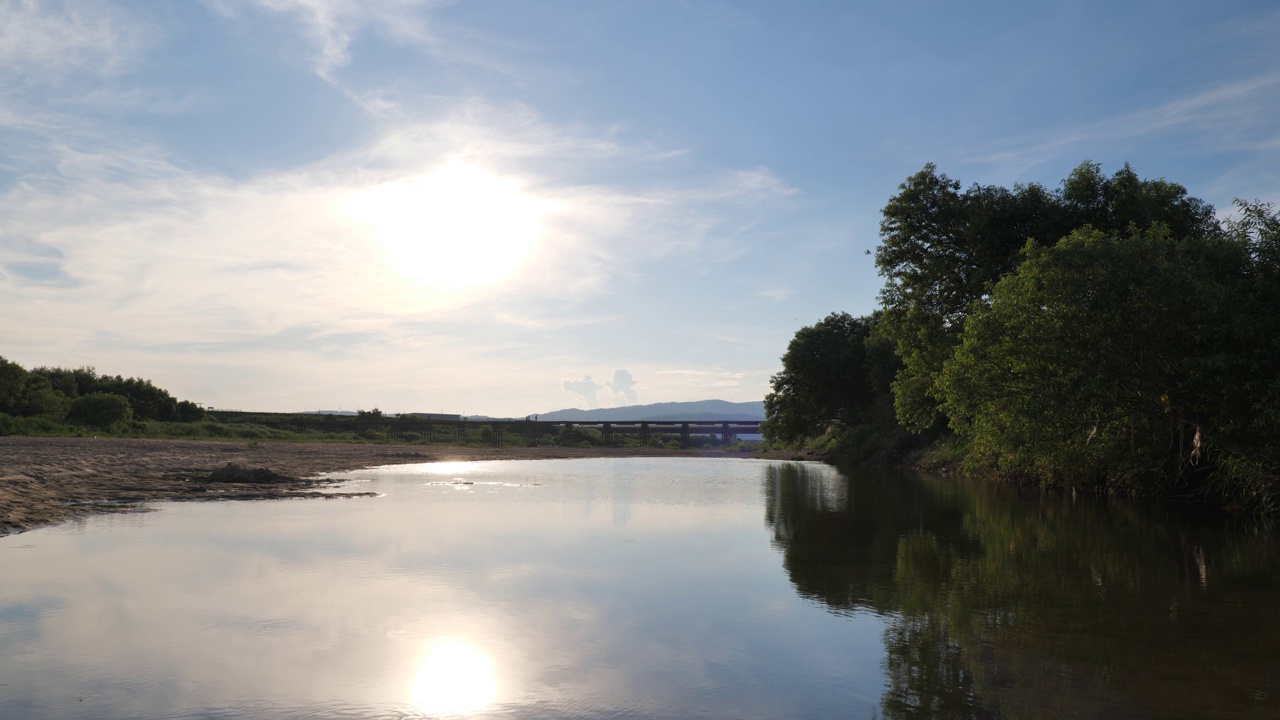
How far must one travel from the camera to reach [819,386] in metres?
60.4

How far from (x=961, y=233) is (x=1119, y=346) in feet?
47.0

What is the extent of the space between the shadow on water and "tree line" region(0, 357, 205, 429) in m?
53.1

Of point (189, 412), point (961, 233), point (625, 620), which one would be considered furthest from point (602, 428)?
point (625, 620)

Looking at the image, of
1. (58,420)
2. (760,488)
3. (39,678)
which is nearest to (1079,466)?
(760,488)

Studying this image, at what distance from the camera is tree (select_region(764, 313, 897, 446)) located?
60.5 meters

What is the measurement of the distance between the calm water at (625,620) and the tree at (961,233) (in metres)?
15.1

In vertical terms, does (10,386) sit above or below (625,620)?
above

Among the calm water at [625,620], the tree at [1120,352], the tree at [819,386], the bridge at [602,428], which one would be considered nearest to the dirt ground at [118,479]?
the calm water at [625,620]

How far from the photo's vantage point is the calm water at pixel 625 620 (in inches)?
267

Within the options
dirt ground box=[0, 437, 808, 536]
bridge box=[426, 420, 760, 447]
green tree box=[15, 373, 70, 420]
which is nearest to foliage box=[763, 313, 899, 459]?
dirt ground box=[0, 437, 808, 536]

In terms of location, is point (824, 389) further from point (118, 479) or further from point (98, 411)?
point (98, 411)

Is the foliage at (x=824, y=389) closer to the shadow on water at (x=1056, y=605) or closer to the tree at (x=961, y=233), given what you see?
the tree at (x=961, y=233)

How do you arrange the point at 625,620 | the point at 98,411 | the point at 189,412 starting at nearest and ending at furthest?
the point at 625,620
the point at 98,411
the point at 189,412

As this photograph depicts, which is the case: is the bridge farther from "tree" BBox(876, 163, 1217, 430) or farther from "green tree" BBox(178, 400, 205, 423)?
"tree" BBox(876, 163, 1217, 430)
